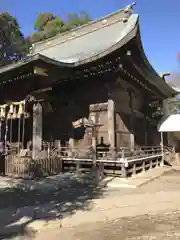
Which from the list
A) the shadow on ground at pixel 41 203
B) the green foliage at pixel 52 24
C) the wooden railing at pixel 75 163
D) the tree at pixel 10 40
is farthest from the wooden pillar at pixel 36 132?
the green foliage at pixel 52 24

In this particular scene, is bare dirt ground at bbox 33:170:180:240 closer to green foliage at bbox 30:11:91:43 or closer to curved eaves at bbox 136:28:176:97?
curved eaves at bbox 136:28:176:97

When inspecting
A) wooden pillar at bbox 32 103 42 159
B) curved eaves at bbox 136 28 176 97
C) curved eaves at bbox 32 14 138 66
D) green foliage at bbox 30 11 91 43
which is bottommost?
wooden pillar at bbox 32 103 42 159

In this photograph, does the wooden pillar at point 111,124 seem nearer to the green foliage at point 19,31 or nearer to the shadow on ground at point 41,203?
the shadow on ground at point 41,203

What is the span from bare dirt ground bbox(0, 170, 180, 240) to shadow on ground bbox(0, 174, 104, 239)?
84 millimetres

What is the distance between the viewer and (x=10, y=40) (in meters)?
30.3

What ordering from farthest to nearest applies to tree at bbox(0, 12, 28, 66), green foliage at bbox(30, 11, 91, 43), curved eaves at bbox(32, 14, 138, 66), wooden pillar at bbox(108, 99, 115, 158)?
green foliage at bbox(30, 11, 91, 43) < tree at bbox(0, 12, 28, 66) < curved eaves at bbox(32, 14, 138, 66) < wooden pillar at bbox(108, 99, 115, 158)

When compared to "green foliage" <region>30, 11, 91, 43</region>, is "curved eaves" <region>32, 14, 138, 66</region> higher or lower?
lower

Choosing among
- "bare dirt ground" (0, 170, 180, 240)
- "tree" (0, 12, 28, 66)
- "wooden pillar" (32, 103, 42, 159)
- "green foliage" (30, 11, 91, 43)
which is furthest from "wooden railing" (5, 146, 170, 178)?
"green foliage" (30, 11, 91, 43)

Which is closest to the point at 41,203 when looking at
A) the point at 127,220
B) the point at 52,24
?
the point at 127,220

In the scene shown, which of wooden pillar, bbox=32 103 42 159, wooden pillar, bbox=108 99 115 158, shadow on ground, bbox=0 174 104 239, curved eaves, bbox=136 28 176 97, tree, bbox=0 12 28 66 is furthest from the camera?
tree, bbox=0 12 28 66

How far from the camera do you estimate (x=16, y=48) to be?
31344 mm

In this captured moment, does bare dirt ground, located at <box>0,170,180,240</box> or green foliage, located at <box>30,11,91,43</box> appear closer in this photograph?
bare dirt ground, located at <box>0,170,180,240</box>

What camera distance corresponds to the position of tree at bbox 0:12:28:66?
28.6 m

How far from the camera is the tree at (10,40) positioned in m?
28.6
